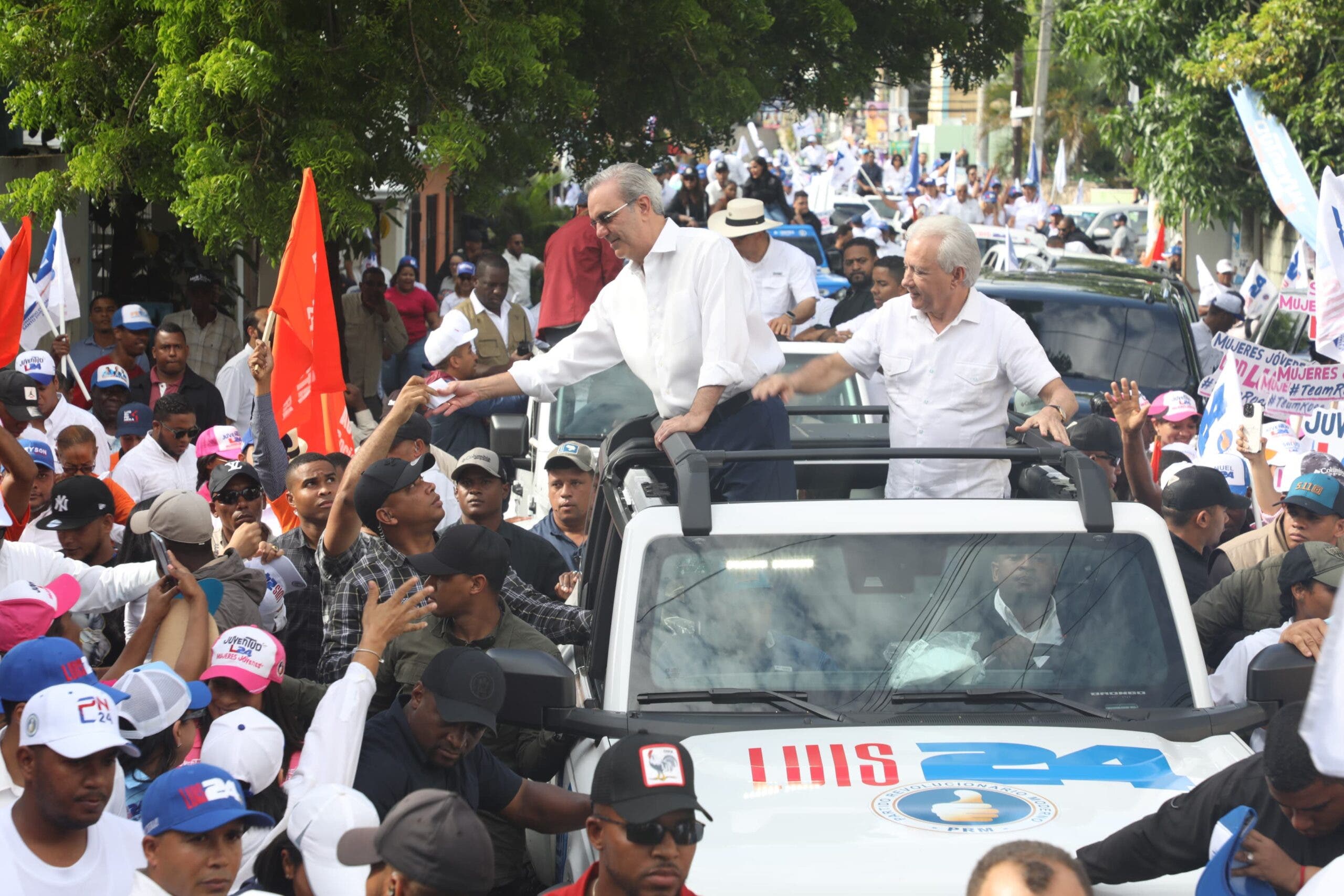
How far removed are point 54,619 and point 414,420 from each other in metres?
2.27

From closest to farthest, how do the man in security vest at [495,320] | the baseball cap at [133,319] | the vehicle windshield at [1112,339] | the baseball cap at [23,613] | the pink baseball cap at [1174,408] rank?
1. the baseball cap at [23,613]
2. the pink baseball cap at [1174,408]
3. the baseball cap at [133,319]
4. the vehicle windshield at [1112,339]
5. the man in security vest at [495,320]

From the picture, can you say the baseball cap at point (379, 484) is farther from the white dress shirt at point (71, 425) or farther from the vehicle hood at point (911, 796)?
the white dress shirt at point (71, 425)

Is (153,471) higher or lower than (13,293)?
lower

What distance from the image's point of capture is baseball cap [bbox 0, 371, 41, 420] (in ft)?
25.3

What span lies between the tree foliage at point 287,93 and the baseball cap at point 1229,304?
5.43m

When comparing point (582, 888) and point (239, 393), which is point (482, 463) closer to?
point (582, 888)

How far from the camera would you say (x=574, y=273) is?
1112 centimetres

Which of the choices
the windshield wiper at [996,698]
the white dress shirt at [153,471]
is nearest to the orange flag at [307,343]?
the white dress shirt at [153,471]

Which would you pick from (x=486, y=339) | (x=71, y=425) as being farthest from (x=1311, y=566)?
(x=486, y=339)

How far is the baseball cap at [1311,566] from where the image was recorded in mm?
5348

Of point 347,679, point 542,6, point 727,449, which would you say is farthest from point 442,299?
point 347,679

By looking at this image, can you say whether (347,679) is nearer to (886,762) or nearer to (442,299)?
(886,762)

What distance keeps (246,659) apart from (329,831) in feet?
4.58

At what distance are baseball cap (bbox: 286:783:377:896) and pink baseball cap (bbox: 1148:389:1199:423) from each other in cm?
618
